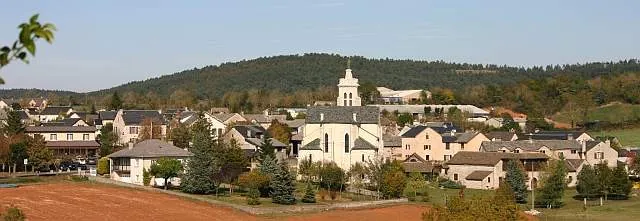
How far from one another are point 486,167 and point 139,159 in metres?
27.5

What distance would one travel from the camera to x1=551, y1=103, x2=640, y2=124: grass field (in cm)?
12468

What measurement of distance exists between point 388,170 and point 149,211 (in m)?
22.0

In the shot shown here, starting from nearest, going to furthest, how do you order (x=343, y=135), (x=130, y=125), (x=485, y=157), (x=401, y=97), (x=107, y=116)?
1. (x=343, y=135)
2. (x=485, y=157)
3. (x=130, y=125)
4. (x=107, y=116)
5. (x=401, y=97)

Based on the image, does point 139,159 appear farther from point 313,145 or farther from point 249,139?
point 249,139

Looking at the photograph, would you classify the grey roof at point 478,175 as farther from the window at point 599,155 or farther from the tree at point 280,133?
the tree at point 280,133

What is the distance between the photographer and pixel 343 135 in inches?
2736

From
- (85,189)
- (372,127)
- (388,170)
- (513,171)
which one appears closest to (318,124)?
(372,127)

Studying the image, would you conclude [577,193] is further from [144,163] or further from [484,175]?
[144,163]

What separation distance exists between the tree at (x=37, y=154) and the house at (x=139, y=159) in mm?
6217

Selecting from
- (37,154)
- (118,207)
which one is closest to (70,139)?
(37,154)

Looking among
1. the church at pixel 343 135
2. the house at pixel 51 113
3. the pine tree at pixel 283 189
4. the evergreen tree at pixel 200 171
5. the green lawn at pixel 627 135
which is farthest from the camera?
the house at pixel 51 113

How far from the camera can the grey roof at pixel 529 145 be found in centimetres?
7625

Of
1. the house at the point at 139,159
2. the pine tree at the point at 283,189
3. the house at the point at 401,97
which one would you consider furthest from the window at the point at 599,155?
the house at the point at 401,97

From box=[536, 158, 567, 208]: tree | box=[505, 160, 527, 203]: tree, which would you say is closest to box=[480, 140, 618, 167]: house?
box=[505, 160, 527, 203]: tree
